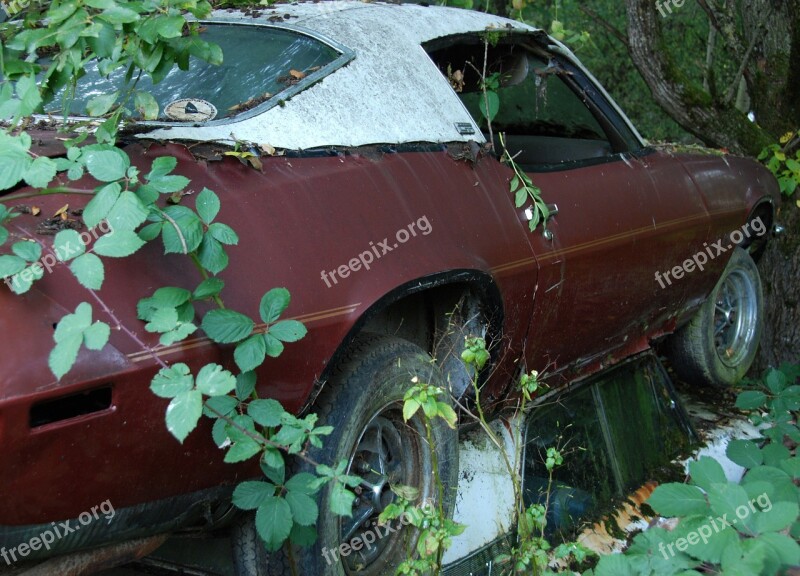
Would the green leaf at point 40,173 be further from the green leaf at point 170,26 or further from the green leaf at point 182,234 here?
the green leaf at point 170,26

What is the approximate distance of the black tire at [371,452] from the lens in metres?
2.51

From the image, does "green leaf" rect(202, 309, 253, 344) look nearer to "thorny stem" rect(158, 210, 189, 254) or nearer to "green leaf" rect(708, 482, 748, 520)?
"thorny stem" rect(158, 210, 189, 254)

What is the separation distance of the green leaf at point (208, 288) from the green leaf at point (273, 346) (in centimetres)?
17

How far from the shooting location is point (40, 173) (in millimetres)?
1994

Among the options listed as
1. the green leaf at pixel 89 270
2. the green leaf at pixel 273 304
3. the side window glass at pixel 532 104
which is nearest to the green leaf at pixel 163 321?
the green leaf at pixel 89 270

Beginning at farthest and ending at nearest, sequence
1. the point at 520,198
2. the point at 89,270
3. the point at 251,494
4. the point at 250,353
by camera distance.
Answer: the point at 520,198, the point at 251,494, the point at 250,353, the point at 89,270

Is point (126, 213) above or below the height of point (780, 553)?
above

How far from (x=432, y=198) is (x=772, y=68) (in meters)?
3.84

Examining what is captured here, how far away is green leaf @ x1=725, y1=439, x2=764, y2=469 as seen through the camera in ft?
11.7

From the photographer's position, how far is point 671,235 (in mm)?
4254

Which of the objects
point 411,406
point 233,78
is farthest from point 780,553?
point 233,78

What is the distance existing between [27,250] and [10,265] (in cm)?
5

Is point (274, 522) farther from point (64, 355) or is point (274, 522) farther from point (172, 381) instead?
point (64, 355)

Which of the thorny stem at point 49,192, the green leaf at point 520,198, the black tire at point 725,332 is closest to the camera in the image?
the thorny stem at point 49,192
